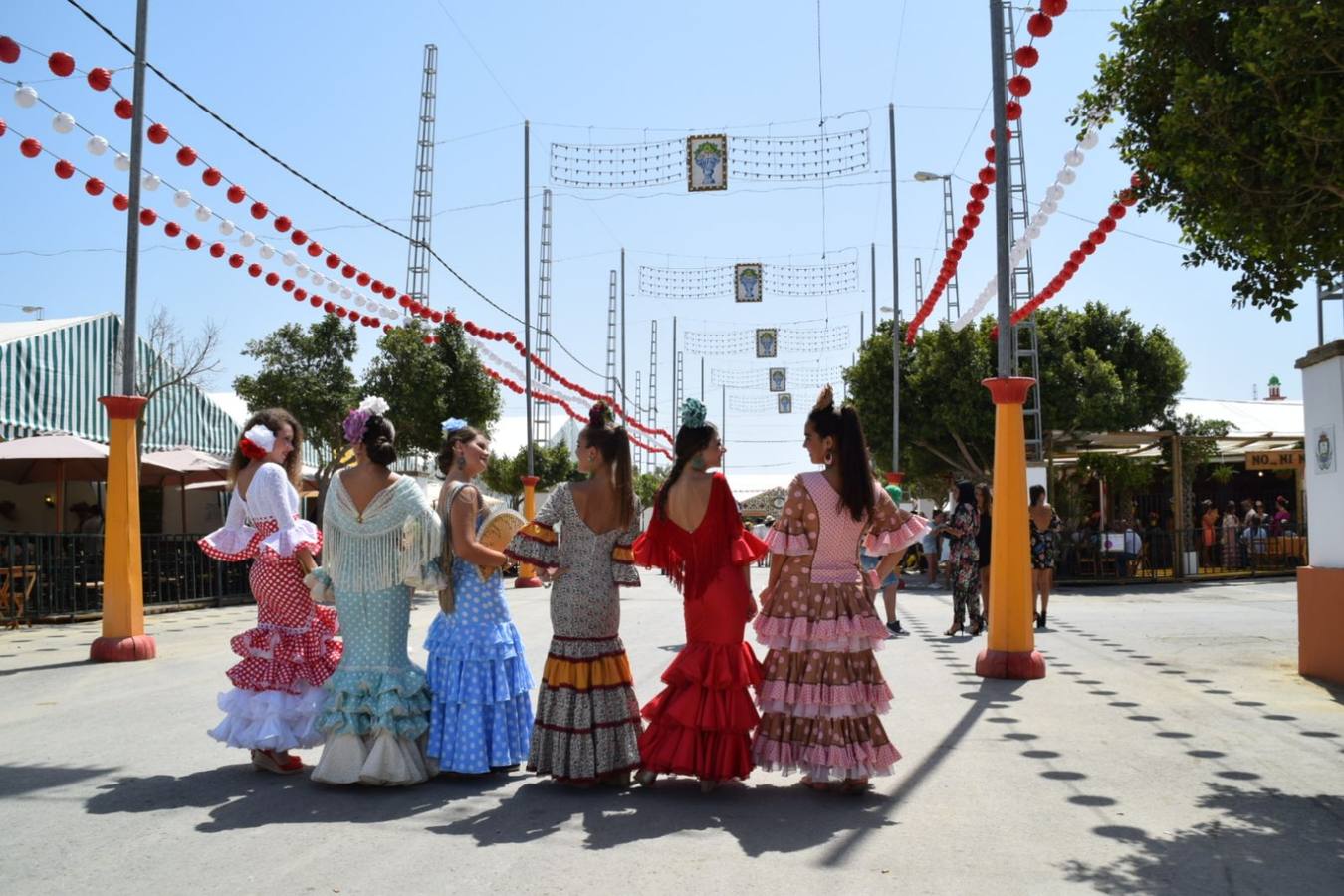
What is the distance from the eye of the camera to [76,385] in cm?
2344

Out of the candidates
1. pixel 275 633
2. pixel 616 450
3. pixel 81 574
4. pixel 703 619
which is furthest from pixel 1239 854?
pixel 81 574

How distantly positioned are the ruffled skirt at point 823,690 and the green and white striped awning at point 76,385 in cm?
1677

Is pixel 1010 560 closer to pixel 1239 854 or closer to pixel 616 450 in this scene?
pixel 616 450

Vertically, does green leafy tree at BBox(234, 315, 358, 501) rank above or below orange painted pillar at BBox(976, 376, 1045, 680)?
above

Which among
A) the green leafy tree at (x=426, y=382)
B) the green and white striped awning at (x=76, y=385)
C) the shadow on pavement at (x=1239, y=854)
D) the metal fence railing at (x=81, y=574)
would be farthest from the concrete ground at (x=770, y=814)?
the green leafy tree at (x=426, y=382)

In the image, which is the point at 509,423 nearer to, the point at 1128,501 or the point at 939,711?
the point at 1128,501

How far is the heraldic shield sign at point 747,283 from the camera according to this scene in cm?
3584

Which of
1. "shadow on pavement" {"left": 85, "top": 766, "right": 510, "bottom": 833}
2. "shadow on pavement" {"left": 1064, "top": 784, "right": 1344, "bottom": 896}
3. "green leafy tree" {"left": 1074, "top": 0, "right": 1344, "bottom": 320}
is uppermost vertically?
"green leafy tree" {"left": 1074, "top": 0, "right": 1344, "bottom": 320}

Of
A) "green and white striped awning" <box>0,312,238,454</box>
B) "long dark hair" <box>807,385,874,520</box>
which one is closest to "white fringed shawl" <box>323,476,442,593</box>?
"long dark hair" <box>807,385,874,520</box>

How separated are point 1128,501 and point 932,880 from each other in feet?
77.1

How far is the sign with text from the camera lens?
81.4ft

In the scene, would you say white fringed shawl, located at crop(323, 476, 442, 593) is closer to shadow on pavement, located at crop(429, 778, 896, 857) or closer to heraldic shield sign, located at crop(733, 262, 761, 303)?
shadow on pavement, located at crop(429, 778, 896, 857)

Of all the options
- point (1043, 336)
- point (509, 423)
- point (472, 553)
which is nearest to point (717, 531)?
point (472, 553)

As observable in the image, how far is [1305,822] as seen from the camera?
5184 millimetres
